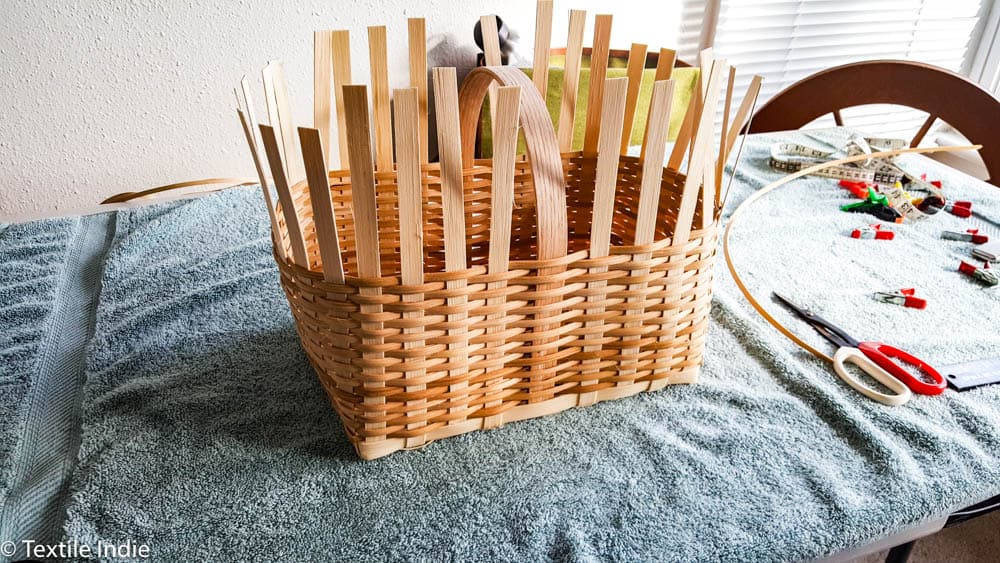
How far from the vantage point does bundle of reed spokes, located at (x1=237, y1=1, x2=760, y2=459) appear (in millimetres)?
401

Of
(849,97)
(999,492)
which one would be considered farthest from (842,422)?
(849,97)

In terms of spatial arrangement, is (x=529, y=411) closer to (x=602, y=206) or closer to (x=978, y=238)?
(x=602, y=206)

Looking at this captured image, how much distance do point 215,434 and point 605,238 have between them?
331 mm

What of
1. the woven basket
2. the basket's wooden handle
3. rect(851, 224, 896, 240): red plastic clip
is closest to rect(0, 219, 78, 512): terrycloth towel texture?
the woven basket

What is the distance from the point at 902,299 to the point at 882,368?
14 centimetres

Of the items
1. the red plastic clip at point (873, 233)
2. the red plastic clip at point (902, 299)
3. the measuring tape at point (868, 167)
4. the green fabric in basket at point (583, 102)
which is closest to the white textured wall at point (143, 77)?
the green fabric in basket at point (583, 102)

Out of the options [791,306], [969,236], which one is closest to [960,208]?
[969,236]

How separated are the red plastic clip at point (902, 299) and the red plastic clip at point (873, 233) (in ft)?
0.45

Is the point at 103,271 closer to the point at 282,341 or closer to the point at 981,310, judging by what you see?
the point at 282,341

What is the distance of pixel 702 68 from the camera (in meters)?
0.48

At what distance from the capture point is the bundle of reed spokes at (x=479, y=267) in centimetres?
40

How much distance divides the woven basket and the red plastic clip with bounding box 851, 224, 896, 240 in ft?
1.29

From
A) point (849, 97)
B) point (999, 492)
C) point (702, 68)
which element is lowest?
point (999, 492)

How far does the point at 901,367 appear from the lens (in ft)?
1.96
